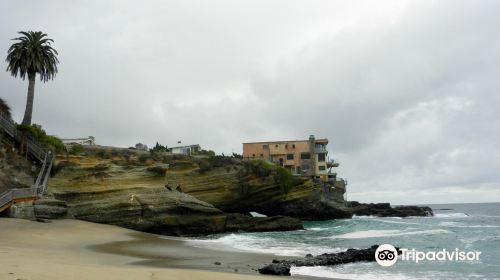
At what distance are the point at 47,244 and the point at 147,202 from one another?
1473cm

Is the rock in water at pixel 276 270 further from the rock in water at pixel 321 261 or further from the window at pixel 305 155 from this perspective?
the window at pixel 305 155

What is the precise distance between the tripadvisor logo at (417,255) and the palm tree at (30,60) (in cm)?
3464

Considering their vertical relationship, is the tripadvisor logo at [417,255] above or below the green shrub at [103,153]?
below

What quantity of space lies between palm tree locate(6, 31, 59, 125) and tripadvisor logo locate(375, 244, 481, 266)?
34643 mm

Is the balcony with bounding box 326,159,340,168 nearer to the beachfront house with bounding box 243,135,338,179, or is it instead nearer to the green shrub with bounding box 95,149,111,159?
the beachfront house with bounding box 243,135,338,179

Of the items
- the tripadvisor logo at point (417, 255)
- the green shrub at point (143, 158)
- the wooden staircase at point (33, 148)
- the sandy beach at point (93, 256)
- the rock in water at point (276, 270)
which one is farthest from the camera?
the green shrub at point (143, 158)

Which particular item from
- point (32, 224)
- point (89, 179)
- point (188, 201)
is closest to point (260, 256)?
point (32, 224)

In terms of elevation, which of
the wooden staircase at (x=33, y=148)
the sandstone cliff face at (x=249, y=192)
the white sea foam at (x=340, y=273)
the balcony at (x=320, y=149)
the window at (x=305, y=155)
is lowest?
the white sea foam at (x=340, y=273)

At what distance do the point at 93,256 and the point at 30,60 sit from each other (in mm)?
30958

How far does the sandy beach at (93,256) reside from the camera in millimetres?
11070

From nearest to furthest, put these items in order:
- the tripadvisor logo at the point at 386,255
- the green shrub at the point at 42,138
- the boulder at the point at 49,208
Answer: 1. the tripadvisor logo at the point at 386,255
2. the boulder at the point at 49,208
3. the green shrub at the point at 42,138

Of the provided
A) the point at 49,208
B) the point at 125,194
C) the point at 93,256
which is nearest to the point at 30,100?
the point at 125,194

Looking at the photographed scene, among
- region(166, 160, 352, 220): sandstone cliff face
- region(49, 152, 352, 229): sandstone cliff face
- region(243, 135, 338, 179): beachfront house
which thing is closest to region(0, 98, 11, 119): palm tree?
region(49, 152, 352, 229): sandstone cliff face

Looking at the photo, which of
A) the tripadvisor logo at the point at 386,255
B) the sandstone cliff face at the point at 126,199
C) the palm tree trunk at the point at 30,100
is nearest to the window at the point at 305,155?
the sandstone cliff face at the point at 126,199
